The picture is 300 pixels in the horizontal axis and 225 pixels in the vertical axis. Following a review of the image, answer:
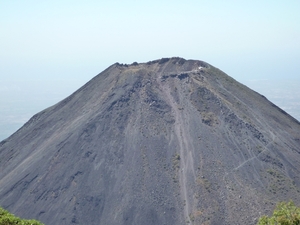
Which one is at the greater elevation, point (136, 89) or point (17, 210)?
point (136, 89)

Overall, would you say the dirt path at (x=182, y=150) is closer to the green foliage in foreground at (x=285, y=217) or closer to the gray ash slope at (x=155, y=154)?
the gray ash slope at (x=155, y=154)

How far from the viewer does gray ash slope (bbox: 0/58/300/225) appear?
160 ft

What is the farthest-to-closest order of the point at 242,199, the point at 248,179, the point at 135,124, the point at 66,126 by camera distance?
the point at 66,126 < the point at 135,124 < the point at 248,179 < the point at 242,199

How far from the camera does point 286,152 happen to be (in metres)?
56.8

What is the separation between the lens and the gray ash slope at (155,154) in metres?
48.9

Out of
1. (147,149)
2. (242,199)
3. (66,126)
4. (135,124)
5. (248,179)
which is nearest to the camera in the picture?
(242,199)

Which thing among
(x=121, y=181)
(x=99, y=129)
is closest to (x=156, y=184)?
(x=121, y=181)

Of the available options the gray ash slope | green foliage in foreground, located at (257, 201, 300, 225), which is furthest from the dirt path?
green foliage in foreground, located at (257, 201, 300, 225)

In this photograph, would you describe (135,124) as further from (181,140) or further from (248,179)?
(248,179)

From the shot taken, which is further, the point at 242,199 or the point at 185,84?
the point at 185,84

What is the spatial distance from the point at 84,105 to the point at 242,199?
29.0 meters

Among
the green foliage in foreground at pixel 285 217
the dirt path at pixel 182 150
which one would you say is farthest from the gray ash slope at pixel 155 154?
the green foliage in foreground at pixel 285 217

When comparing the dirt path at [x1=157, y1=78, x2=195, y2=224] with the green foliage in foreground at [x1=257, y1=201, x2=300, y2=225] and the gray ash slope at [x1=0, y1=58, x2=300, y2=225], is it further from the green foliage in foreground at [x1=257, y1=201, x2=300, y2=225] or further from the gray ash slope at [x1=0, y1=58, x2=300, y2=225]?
the green foliage in foreground at [x1=257, y1=201, x2=300, y2=225]

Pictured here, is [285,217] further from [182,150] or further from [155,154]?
[155,154]
